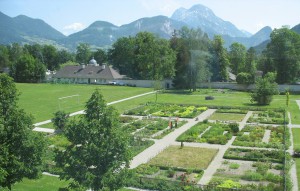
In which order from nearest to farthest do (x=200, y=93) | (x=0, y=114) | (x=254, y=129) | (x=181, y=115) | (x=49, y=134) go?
(x=0, y=114) < (x=49, y=134) < (x=254, y=129) < (x=181, y=115) < (x=200, y=93)

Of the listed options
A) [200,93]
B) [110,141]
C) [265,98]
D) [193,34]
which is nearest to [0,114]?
[110,141]

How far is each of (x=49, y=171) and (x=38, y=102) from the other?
34065mm

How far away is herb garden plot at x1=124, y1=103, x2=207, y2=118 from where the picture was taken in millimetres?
48719

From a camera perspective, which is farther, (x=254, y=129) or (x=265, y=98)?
(x=265, y=98)

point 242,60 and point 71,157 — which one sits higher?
point 242,60

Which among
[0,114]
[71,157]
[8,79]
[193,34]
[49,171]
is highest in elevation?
[193,34]

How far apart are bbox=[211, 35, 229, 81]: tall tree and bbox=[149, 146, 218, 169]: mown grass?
51.8 metres

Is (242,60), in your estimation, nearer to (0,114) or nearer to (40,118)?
(40,118)

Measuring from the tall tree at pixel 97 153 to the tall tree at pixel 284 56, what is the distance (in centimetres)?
6976

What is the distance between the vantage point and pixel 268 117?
4722 cm

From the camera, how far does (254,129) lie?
130 feet

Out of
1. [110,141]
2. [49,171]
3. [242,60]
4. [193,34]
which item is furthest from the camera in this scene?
[242,60]

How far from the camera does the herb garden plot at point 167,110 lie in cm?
4872

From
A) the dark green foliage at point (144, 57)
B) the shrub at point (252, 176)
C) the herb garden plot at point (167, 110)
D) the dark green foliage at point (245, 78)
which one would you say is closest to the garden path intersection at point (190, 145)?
the shrub at point (252, 176)
